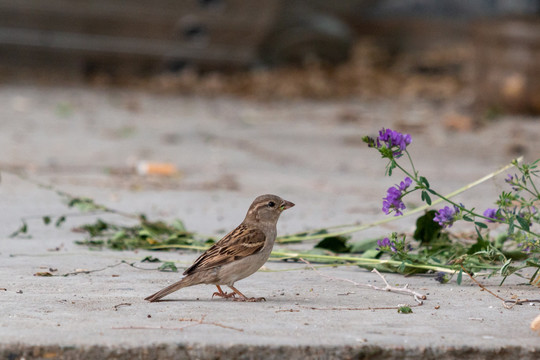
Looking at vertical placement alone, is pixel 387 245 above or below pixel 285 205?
below

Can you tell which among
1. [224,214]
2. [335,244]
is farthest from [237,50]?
[335,244]

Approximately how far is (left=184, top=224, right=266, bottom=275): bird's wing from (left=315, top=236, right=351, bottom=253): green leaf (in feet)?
2.46

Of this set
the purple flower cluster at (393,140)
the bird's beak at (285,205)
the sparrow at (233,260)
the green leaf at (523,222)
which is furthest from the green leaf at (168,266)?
the green leaf at (523,222)

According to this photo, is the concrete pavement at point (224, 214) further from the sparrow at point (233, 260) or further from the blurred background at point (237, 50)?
the blurred background at point (237, 50)

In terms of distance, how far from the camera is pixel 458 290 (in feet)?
10.5

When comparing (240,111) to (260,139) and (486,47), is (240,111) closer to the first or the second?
(260,139)

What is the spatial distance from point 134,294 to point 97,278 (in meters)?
0.33

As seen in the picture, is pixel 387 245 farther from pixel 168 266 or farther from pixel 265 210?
pixel 168 266

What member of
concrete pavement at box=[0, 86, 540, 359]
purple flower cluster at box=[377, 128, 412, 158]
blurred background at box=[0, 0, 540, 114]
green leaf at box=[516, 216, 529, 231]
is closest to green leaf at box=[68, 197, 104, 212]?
concrete pavement at box=[0, 86, 540, 359]

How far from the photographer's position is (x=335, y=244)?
12.6 ft

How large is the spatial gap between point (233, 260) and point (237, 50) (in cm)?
1005

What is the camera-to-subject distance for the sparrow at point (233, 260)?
2.97 metres

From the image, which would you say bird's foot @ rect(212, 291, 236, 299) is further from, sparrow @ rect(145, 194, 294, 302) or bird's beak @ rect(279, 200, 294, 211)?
bird's beak @ rect(279, 200, 294, 211)

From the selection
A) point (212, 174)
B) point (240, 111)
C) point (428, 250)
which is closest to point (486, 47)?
point (240, 111)
